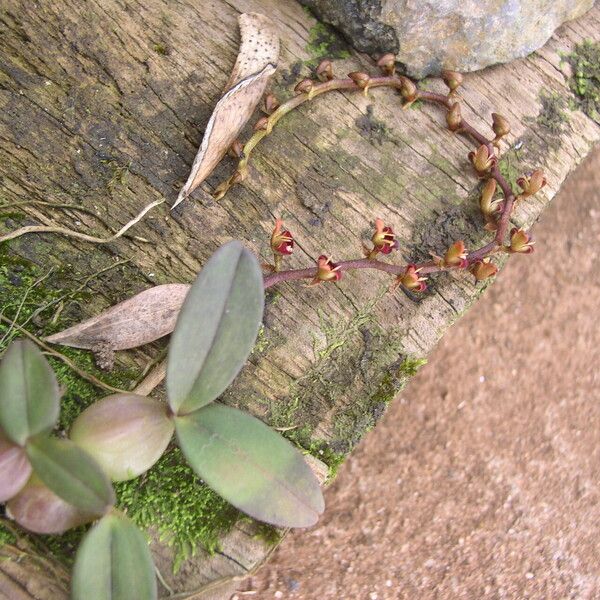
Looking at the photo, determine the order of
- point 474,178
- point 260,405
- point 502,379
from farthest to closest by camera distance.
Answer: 1. point 502,379
2. point 474,178
3. point 260,405

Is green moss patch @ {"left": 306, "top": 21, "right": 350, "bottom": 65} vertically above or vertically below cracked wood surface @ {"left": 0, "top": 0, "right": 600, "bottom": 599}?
above

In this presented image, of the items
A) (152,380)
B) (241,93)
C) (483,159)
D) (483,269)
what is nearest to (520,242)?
(483,269)

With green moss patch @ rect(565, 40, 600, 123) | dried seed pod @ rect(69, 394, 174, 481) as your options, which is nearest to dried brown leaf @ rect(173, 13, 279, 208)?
dried seed pod @ rect(69, 394, 174, 481)

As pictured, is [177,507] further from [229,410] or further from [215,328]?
[215,328]

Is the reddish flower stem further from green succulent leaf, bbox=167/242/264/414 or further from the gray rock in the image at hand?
green succulent leaf, bbox=167/242/264/414

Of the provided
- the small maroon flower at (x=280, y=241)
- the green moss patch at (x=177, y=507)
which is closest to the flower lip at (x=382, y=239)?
the small maroon flower at (x=280, y=241)

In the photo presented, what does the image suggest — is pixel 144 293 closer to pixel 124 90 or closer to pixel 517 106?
pixel 124 90

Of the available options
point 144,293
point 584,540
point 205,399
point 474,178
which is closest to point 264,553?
point 205,399
